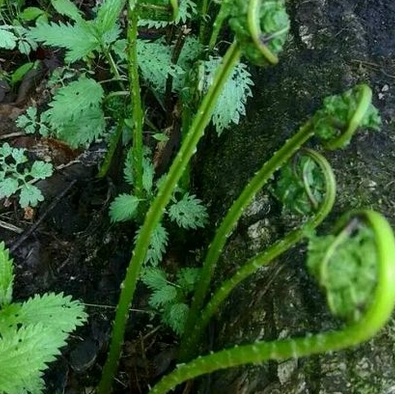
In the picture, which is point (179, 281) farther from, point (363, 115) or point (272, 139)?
point (363, 115)

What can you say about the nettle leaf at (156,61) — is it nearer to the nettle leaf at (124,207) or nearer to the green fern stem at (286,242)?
the nettle leaf at (124,207)

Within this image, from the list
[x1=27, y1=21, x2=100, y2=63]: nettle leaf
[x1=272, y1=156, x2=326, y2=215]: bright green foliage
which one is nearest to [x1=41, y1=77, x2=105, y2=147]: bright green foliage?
[x1=27, y1=21, x2=100, y2=63]: nettle leaf

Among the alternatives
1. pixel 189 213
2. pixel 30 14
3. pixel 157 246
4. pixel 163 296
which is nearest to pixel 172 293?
pixel 163 296

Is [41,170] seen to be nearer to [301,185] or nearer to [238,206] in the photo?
[238,206]

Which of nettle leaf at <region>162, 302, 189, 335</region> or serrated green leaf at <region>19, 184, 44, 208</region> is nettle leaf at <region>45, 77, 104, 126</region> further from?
nettle leaf at <region>162, 302, 189, 335</region>

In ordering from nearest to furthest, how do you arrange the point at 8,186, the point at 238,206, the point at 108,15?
the point at 238,206
the point at 108,15
the point at 8,186

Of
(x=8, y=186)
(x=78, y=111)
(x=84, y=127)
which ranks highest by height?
(x=78, y=111)

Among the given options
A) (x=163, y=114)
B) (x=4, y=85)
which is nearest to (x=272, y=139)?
(x=163, y=114)
